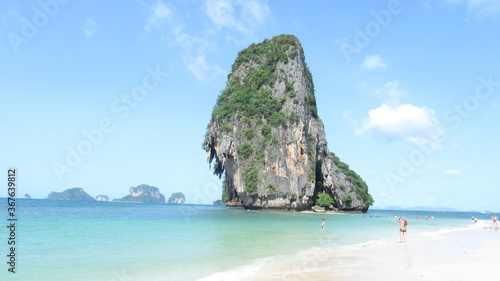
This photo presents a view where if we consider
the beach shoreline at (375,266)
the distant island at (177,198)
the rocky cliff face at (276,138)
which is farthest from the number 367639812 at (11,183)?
the distant island at (177,198)

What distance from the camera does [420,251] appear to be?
42.9 ft

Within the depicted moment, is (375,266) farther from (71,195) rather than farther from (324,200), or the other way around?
(71,195)

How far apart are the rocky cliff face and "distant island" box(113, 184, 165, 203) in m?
133

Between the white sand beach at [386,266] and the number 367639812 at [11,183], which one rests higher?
the number 367639812 at [11,183]

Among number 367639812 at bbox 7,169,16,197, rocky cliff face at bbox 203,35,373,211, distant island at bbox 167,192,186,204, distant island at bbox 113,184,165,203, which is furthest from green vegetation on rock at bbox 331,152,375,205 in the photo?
distant island at bbox 167,192,186,204

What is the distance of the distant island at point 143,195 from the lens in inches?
7165

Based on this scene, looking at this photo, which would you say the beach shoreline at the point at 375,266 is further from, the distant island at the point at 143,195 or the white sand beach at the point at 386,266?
the distant island at the point at 143,195

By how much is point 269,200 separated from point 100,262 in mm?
39478

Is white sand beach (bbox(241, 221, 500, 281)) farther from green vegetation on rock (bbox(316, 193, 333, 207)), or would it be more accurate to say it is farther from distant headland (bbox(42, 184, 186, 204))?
distant headland (bbox(42, 184, 186, 204))

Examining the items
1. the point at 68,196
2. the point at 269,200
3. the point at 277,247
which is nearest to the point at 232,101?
the point at 269,200

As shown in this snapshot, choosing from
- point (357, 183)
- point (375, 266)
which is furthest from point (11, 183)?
point (357, 183)

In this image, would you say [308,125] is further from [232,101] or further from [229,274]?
[229,274]

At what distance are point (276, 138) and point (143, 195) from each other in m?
148

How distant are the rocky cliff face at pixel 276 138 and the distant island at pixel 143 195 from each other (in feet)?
436
